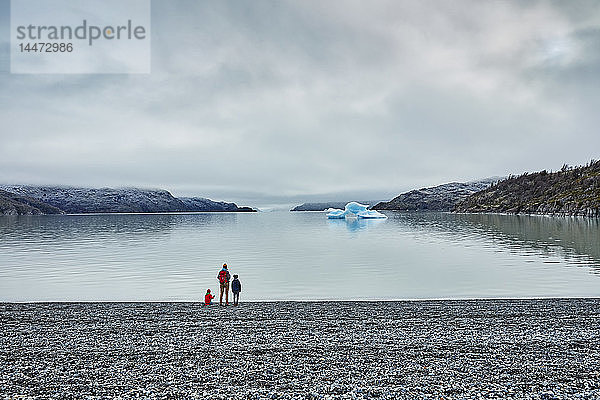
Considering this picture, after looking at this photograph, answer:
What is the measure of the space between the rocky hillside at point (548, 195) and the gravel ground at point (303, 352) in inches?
4250

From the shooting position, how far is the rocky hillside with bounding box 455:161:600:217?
381 feet

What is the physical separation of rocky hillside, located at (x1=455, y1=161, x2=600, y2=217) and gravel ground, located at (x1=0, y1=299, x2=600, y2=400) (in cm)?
10796

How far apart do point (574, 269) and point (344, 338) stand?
22.8m

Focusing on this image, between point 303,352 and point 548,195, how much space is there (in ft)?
532

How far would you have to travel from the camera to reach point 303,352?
1091 centimetres

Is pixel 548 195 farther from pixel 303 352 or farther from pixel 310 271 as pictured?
pixel 303 352

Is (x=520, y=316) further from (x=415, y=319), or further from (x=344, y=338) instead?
(x=344, y=338)

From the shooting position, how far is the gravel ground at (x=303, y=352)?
869cm

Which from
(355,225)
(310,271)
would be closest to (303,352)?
(310,271)

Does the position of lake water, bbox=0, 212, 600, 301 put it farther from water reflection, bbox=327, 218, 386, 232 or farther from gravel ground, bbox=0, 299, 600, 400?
water reflection, bbox=327, 218, 386, 232

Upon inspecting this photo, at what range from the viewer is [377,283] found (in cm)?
2573

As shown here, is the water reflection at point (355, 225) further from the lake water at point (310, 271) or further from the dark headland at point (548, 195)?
the dark headland at point (548, 195)

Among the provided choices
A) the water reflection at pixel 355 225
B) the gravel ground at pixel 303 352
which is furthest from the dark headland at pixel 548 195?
the gravel ground at pixel 303 352

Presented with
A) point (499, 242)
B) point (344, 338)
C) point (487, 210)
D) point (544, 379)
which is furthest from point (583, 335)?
point (487, 210)
